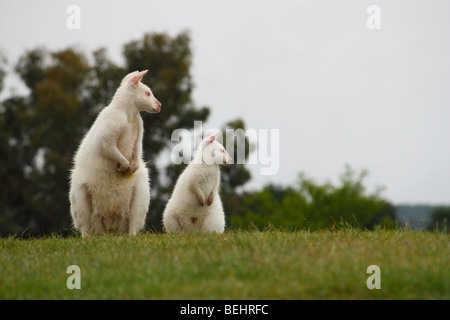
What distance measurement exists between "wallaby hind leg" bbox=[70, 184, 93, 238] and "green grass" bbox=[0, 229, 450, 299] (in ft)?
6.80

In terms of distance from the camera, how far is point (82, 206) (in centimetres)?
1056

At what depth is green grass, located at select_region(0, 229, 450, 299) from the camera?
5.98m

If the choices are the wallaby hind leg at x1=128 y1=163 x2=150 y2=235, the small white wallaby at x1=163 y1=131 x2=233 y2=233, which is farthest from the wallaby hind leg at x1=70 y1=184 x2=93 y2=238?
the small white wallaby at x1=163 y1=131 x2=233 y2=233

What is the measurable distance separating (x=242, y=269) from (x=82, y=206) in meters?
4.86

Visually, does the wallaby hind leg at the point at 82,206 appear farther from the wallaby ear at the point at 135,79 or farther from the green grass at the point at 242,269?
the green grass at the point at 242,269

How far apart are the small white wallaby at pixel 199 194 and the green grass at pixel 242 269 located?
342 cm

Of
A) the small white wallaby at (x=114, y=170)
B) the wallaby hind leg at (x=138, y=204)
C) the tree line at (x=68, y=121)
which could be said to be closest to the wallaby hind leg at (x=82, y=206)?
the small white wallaby at (x=114, y=170)

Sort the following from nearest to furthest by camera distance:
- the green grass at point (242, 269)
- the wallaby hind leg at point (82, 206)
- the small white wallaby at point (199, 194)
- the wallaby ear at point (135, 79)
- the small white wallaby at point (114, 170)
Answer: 1. the green grass at point (242, 269)
2. the small white wallaby at point (114, 170)
3. the wallaby hind leg at point (82, 206)
4. the wallaby ear at point (135, 79)
5. the small white wallaby at point (199, 194)

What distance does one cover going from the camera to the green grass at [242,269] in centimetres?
598

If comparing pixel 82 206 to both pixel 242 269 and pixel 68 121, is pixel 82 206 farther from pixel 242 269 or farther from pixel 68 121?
pixel 68 121

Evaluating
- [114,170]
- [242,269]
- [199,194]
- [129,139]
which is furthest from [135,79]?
[242,269]

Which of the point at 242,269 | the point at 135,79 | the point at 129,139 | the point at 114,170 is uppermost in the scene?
the point at 135,79
